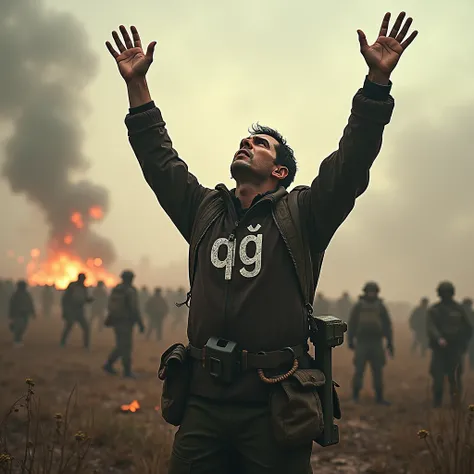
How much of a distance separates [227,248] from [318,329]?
60 cm

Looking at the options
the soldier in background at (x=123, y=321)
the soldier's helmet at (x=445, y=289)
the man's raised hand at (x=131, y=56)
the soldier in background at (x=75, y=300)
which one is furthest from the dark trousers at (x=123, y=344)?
the man's raised hand at (x=131, y=56)

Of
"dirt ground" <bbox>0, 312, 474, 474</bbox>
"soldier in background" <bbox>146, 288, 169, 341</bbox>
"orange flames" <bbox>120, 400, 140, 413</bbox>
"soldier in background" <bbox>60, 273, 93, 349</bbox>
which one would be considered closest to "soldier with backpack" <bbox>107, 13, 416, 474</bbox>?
"dirt ground" <bbox>0, 312, 474, 474</bbox>

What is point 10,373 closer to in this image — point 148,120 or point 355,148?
point 148,120

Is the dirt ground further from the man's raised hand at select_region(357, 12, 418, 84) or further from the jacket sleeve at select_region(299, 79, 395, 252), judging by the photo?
the man's raised hand at select_region(357, 12, 418, 84)

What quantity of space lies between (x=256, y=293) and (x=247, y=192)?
1.98 ft

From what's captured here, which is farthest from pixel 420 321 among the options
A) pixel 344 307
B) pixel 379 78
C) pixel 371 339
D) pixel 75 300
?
pixel 379 78

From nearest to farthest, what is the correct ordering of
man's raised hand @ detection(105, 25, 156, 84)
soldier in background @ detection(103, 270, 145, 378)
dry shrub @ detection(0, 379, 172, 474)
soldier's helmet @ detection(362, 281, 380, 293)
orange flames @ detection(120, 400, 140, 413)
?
man's raised hand @ detection(105, 25, 156, 84) < dry shrub @ detection(0, 379, 172, 474) < orange flames @ detection(120, 400, 140, 413) < soldier's helmet @ detection(362, 281, 380, 293) < soldier in background @ detection(103, 270, 145, 378)

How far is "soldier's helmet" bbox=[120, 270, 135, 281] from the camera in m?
10.0

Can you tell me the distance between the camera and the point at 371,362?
28.0ft

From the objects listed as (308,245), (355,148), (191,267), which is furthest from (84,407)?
(355,148)

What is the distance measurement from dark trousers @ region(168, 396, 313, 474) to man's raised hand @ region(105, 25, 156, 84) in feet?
5.71

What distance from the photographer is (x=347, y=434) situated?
6277 mm

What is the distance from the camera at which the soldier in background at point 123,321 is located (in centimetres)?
973

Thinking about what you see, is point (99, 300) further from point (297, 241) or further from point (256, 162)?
point (297, 241)
